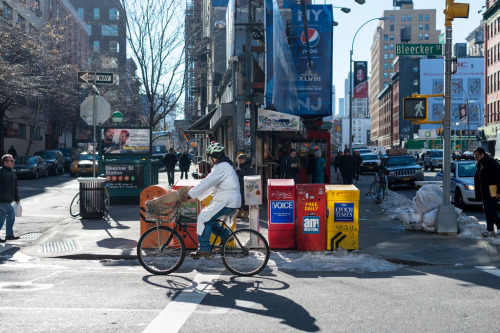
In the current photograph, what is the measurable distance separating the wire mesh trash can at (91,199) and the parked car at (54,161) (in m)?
24.7

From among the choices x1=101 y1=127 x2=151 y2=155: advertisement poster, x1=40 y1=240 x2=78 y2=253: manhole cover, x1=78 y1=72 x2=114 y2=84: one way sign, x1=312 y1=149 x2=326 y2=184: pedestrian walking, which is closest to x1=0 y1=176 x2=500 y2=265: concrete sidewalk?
x1=40 y1=240 x2=78 y2=253: manhole cover

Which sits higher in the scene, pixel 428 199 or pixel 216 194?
pixel 216 194

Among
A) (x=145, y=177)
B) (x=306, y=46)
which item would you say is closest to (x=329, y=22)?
(x=306, y=46)

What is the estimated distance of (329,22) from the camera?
107 ft

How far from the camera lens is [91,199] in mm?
14133

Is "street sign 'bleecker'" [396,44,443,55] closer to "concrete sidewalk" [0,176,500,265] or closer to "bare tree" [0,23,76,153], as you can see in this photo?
"concrete sidewalk" [0,176,500,265]

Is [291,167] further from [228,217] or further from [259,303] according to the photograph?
[259,303]

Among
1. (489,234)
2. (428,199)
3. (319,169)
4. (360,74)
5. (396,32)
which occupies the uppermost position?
(396,32)

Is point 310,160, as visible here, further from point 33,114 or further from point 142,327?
point 33,114

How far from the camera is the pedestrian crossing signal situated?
Result: 11633 mm

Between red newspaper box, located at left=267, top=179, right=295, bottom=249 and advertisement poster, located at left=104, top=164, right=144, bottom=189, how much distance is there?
28.8ft

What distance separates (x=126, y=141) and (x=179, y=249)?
11113 millimetres

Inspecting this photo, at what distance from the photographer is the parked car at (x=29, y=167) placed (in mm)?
31984

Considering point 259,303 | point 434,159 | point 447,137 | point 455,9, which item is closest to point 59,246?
point 259,303
